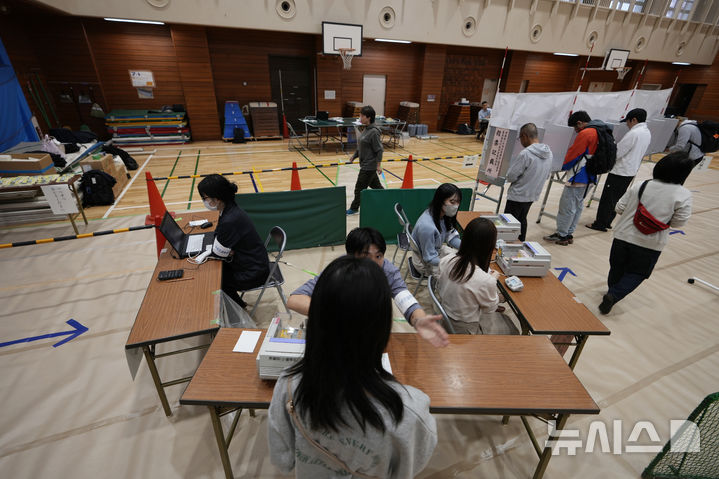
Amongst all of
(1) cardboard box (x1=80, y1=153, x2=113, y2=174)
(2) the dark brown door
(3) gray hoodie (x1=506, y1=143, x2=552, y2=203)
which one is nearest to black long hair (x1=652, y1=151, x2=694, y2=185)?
(3) gray hoodie (x1=506, y1=143, x2=552, y2=203)

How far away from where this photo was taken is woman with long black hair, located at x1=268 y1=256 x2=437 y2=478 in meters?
0.85

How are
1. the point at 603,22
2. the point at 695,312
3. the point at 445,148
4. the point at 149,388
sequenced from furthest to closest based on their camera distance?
the point at 603,22 → the point at 445,148 → the point at 695,312 → the point at 149,388

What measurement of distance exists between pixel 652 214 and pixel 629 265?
62cm

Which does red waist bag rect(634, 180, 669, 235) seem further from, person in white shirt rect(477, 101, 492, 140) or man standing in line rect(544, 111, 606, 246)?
person in white shirt rect(477, 101, 492, 140)

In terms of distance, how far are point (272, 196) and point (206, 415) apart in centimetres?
255

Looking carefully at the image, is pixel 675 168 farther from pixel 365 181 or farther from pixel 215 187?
pixel 215 187

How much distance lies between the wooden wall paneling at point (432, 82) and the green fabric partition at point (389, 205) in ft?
32.9

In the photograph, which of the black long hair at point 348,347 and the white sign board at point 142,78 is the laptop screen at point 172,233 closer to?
the black long hair at point 348,347

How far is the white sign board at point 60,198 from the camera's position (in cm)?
373

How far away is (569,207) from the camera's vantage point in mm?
4766

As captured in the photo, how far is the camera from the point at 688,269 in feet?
14.6

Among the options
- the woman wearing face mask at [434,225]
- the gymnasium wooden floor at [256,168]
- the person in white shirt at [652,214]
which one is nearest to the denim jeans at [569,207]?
the person in white shirt at [652,214]

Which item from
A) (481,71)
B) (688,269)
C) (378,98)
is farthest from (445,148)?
(688,269)

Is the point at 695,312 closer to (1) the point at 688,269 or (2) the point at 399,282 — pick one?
(1) the point at 688,269
